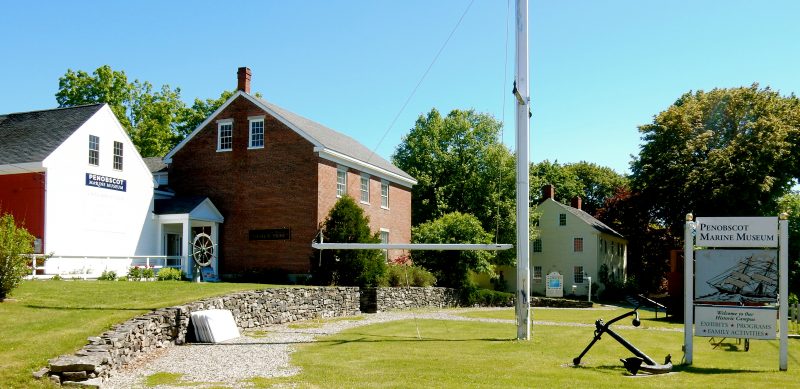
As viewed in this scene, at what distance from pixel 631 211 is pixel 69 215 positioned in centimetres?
3792

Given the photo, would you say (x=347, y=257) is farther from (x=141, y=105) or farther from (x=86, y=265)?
(x=141, y=105)

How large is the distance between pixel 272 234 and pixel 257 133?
465 centimetres

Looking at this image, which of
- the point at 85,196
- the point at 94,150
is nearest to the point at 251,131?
the point at 94,150

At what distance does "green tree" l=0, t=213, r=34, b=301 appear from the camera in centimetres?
1594

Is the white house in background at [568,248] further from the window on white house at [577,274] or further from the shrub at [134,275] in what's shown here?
the shrub at [134,275]

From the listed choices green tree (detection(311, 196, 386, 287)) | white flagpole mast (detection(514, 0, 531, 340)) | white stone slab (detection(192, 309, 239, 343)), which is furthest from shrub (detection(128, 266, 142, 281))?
white flagpole mast (detection(514, 0, 531, 340))

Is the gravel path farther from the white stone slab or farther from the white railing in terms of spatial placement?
the white railing

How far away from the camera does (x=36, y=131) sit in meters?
27.1

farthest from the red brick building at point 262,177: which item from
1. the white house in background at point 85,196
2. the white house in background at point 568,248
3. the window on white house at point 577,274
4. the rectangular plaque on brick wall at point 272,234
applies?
the window on white house at point 577,274

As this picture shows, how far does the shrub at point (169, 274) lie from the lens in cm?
2698

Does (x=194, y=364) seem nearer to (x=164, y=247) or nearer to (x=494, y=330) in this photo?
(x=494, y=330)

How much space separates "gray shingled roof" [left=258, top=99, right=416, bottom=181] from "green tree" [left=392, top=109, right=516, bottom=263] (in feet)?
46.7

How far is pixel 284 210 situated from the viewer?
31.6m

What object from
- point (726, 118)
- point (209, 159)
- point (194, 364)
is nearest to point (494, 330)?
point (194, 364)
